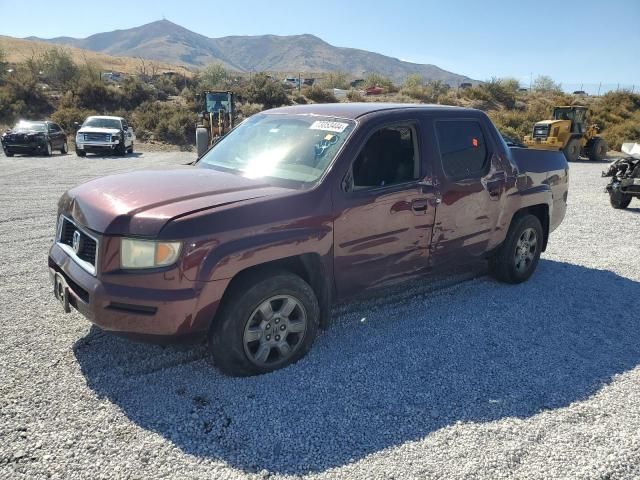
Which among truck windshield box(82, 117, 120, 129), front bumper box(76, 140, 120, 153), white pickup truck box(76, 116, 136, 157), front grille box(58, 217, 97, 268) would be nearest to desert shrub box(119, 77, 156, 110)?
truck windshield box(82, 117, 120, 129)

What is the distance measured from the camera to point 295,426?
2.97 m

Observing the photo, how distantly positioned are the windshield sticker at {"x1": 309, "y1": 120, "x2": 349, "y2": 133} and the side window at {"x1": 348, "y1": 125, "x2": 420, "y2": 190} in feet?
0.77

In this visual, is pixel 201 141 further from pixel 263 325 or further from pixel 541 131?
pixel 541 131

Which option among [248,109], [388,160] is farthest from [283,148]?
[248,109]

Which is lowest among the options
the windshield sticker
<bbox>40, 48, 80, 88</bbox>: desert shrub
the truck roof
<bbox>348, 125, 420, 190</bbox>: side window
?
<bbox>348, 125, 420, 190</bbox>: side window

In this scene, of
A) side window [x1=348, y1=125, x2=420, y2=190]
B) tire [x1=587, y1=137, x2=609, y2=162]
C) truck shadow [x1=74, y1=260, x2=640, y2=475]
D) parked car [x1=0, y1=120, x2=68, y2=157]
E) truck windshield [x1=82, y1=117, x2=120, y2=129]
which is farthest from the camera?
tire [x1=587, y1=137, x2=609, y2=162]

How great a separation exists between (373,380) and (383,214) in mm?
1254

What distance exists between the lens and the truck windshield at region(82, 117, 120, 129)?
20281 millimetres

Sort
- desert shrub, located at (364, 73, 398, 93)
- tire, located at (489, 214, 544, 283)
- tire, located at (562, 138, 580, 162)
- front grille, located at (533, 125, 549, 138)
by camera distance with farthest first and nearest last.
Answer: desert shrub, located at (364, 73, 398, 93) → tire, located at (562, 138, 580, 162) → front grille, located at (533, 125, 549, 138) → tire, located at (489, 214, 544, 283)

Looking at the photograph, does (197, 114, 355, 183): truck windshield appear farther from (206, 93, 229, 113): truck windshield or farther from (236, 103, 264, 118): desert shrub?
(236, 103, 264, 118): desert shrub

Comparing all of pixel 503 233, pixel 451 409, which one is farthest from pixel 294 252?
pixel 503 233

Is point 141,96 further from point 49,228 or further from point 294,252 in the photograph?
point 294,252

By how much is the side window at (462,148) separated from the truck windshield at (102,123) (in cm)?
1864

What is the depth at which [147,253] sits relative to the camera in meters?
3.01
